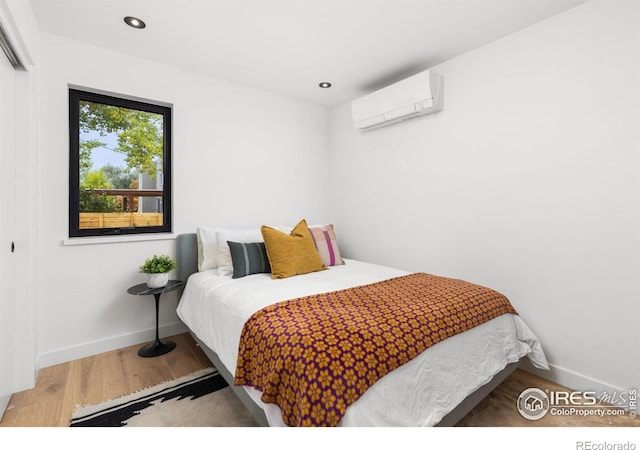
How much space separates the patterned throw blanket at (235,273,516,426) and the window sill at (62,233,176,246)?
1548 mm

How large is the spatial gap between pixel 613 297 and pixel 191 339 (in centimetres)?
310

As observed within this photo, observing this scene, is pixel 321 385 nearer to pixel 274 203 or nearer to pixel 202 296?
pixel 202 296

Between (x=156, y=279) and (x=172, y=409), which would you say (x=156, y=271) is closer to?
(x=156, y=279)

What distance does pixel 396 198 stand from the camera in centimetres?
317

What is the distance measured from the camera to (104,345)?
2.53m

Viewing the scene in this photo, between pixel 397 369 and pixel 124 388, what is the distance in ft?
5.88

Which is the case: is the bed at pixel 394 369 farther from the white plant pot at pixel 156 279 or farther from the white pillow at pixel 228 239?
the white plant pot at pixel 156 279

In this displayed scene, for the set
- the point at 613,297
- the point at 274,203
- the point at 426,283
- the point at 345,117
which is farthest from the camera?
the point at 345,117

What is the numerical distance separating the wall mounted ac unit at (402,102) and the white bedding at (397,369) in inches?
55.7

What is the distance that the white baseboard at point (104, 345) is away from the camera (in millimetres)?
2318

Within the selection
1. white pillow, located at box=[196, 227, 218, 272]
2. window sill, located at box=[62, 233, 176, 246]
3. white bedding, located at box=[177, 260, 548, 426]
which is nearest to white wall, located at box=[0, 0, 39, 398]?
window sill, located at box=[62, 233, 176, 246]

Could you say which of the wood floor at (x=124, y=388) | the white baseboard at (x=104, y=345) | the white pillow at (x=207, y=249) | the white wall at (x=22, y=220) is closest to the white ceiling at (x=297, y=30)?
the white wall at (x=22, y=220)

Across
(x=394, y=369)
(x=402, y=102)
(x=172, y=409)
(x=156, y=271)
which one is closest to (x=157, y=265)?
(x=156, y=271)
